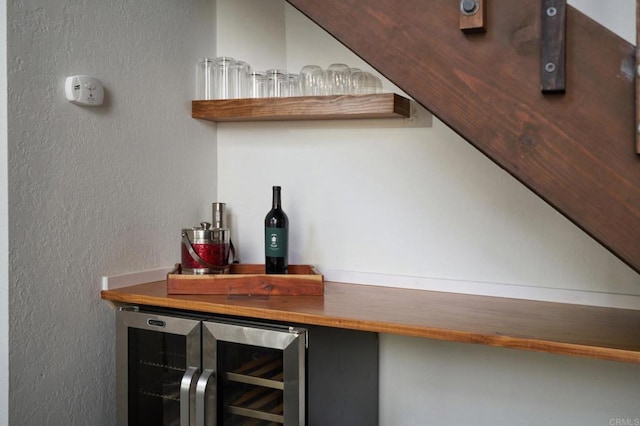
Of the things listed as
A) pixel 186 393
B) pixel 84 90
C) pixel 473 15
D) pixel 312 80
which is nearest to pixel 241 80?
pixel 312 80

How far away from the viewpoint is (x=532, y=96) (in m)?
1.10

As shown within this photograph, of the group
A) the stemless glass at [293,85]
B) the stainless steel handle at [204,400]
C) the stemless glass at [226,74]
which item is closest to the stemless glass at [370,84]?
the stemless glass at [293,85]

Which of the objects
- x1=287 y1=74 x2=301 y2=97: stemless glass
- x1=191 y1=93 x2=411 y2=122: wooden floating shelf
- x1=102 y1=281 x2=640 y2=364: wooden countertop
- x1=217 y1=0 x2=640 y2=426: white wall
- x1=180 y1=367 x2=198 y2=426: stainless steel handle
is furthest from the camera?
x1=287 y1=74 x2=301 y2=97: stemless glass

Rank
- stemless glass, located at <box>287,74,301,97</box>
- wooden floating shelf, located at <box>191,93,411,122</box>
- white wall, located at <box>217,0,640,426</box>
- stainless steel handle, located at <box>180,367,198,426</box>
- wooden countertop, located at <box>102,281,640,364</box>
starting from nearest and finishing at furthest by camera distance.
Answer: wooden countertop, located at <box>102,281,640,364</box> → stainless steel handle, located at <box>180,367,198,426</box> → white wall, located at <box>217,0,640,426</box> → wooden floating shelf, located at <box>191,93,411,122</box> → stemless glass, located at <box>287,74,301,97</box>

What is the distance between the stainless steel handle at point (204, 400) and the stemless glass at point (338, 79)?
3.55ft

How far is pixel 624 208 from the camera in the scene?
41.6 inches

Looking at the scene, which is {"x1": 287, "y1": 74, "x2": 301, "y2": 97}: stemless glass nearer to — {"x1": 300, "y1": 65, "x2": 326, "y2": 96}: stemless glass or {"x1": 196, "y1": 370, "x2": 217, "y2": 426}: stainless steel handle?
{"x1": 300, "y1": 65, "x2": 326, "y2": 96}: stemless glass

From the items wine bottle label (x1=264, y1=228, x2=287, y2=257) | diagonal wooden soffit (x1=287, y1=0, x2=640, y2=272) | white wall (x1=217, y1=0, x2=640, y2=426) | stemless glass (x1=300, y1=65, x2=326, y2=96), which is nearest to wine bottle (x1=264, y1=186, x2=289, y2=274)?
wine bottle label (x1=264, y1=228, x2=287, y2=257)

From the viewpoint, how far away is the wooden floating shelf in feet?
6.62

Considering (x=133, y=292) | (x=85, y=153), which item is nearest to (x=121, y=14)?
(x=85, y=153)

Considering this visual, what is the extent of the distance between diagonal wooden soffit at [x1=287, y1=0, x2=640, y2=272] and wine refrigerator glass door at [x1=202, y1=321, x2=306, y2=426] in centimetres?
81

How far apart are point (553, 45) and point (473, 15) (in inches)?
6.3

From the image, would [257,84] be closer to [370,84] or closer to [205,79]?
[205,79]

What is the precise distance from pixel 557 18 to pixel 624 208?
37 cm
